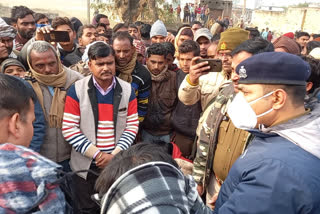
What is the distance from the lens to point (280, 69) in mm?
1379

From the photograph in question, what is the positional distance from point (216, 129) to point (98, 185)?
1283 mm

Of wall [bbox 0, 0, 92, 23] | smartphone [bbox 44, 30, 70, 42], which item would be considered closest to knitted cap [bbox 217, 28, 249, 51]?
smartphone [bbox 44, 30, 70, 42]

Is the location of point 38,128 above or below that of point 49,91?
below

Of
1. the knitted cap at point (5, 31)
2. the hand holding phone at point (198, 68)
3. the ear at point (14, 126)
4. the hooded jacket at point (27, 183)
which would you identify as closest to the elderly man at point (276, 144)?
the hand holding phone at point (198, 68)

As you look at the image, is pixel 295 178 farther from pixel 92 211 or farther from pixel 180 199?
pixel 92 211

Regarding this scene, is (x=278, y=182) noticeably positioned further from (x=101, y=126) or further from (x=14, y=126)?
(x=101, y=126)

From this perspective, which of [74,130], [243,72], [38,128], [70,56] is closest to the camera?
[243,72]

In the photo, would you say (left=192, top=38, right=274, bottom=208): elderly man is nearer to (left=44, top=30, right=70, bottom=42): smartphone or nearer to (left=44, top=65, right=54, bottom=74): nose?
(left=44, top=65, right=54, bottom=74): nose

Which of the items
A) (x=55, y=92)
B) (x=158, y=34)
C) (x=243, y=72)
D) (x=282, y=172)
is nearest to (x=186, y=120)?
(x=55, y=92)

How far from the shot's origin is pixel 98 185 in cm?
111

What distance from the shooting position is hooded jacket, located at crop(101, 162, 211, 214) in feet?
3.06

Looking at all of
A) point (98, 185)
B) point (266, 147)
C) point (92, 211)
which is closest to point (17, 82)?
point (98, 185)

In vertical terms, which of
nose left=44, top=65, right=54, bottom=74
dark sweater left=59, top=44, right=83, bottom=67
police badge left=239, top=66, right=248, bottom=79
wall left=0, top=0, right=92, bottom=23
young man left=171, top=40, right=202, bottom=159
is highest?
wall left=0, top=0, right=92, bottom=23

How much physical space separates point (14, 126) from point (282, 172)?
130 centimetres
